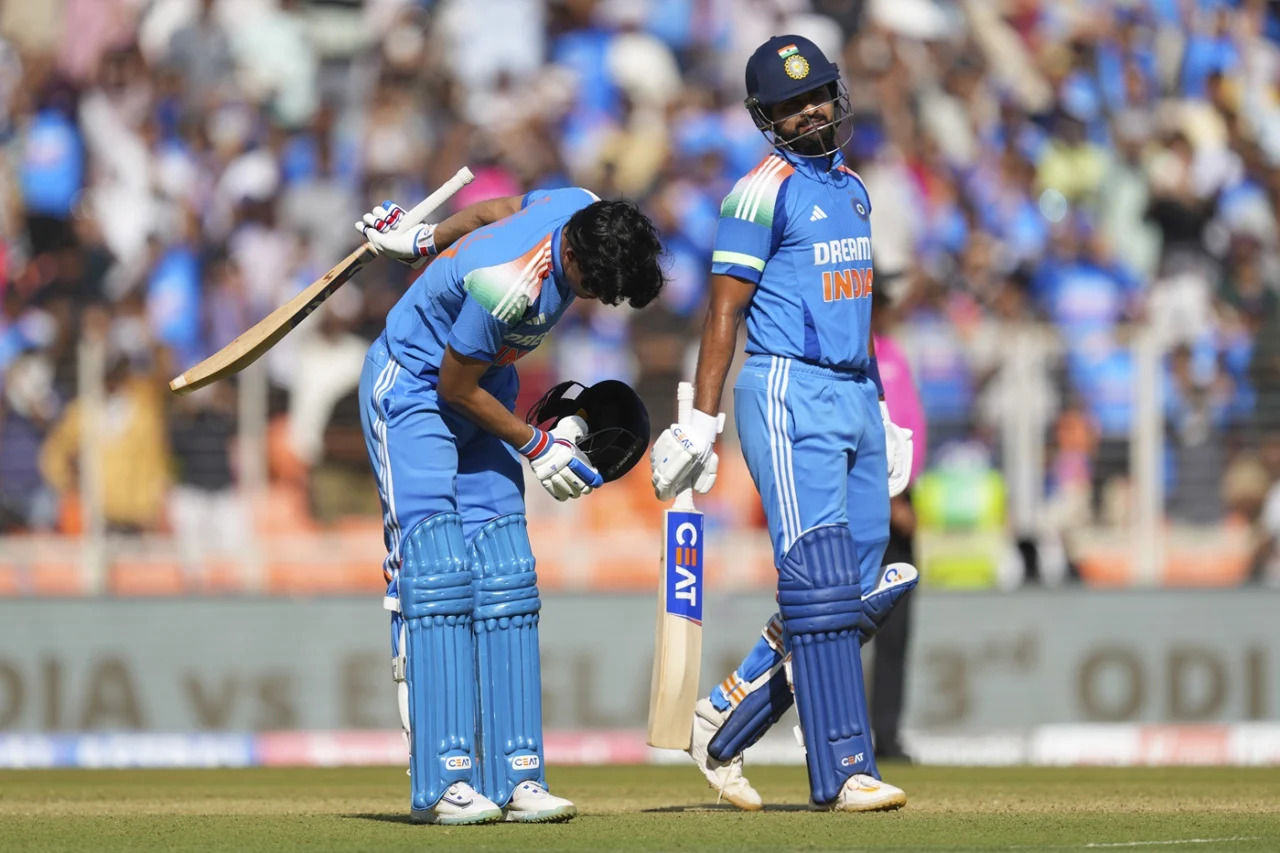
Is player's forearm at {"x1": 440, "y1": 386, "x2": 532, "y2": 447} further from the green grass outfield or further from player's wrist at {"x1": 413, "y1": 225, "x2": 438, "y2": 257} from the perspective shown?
the green grass outfield

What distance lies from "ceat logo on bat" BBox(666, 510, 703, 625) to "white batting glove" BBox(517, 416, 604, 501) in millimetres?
339

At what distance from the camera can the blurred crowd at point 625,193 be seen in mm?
12414

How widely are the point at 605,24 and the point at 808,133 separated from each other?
10.8 metres

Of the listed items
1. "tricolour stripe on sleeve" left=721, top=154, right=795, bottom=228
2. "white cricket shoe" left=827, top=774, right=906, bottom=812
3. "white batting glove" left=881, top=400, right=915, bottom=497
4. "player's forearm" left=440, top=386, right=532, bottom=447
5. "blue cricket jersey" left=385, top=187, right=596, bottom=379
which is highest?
"tricolour stripe on sleeve" left=721, top=154, right=795, bottom=228

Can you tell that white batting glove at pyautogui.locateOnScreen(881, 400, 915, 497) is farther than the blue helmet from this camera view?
Yes

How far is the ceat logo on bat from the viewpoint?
6.69 meters

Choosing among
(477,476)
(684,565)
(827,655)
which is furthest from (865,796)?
(477,476)

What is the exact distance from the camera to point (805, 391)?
657cm

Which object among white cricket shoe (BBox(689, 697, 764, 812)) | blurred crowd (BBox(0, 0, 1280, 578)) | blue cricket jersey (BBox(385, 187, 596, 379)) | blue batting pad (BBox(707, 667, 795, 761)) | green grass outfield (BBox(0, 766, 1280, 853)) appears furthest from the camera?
blurred crowd (BBox(0, 0, 1280, 578))

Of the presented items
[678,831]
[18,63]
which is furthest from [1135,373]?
[18,63]

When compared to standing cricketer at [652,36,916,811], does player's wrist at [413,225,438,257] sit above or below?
above

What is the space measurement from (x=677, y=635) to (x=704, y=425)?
708 mm

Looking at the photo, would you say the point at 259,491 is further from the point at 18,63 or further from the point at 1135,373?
the point at 18,63

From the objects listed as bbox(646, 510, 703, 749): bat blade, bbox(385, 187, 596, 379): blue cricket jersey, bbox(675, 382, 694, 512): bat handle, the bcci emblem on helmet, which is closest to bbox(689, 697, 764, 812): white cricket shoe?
bbox(646, 510, 703, 749): bat blade
